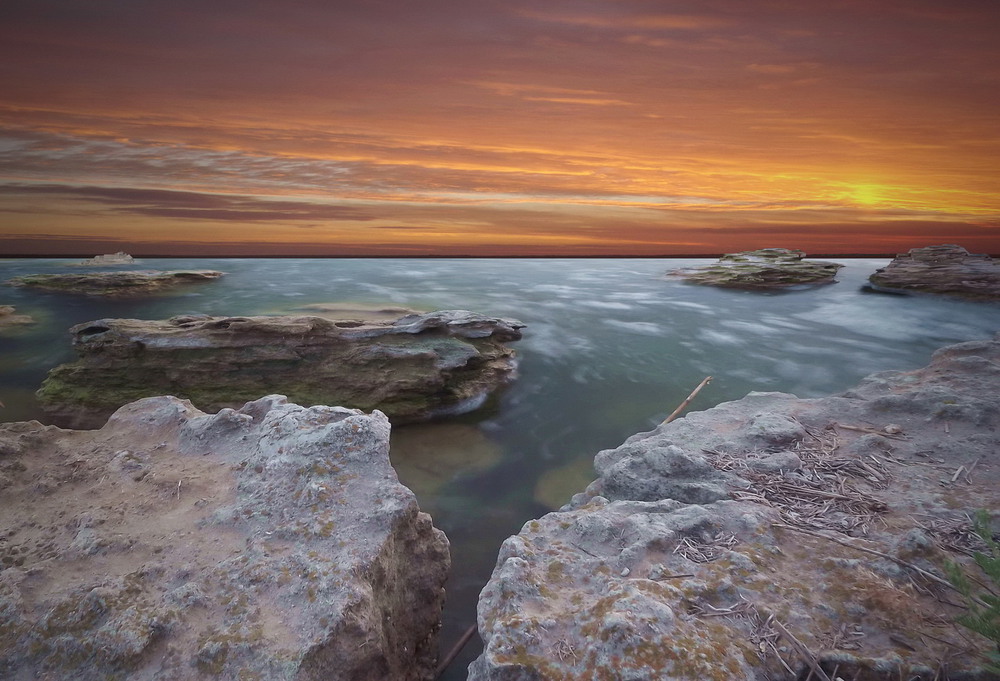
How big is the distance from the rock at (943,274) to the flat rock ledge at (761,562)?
18198 millimetres

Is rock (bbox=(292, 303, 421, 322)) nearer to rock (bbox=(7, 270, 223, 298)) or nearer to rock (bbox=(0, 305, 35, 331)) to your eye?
rock (bbox=(7, 270, 223, 298))

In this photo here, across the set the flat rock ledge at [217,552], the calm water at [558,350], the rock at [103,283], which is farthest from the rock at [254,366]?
the rock at [103,283]

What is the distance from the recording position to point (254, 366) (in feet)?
32.1

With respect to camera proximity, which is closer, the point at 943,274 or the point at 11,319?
the point at 11,319

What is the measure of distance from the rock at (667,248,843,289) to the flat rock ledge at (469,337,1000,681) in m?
18.2

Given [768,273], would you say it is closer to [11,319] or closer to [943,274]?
[943,274]

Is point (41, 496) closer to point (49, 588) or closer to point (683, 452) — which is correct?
point (49, 588)

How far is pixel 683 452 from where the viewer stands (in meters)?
4.74

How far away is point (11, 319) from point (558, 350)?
15570 millimetres

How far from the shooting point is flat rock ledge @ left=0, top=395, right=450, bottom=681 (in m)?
2.83

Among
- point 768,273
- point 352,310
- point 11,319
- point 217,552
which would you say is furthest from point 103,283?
point 768,273

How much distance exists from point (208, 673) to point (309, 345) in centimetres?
768

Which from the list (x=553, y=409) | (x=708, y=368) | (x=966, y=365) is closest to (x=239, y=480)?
(x=553, y=409)

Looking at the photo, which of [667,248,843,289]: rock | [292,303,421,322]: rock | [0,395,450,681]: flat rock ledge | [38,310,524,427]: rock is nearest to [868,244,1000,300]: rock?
[667,248,843,289]: rock
